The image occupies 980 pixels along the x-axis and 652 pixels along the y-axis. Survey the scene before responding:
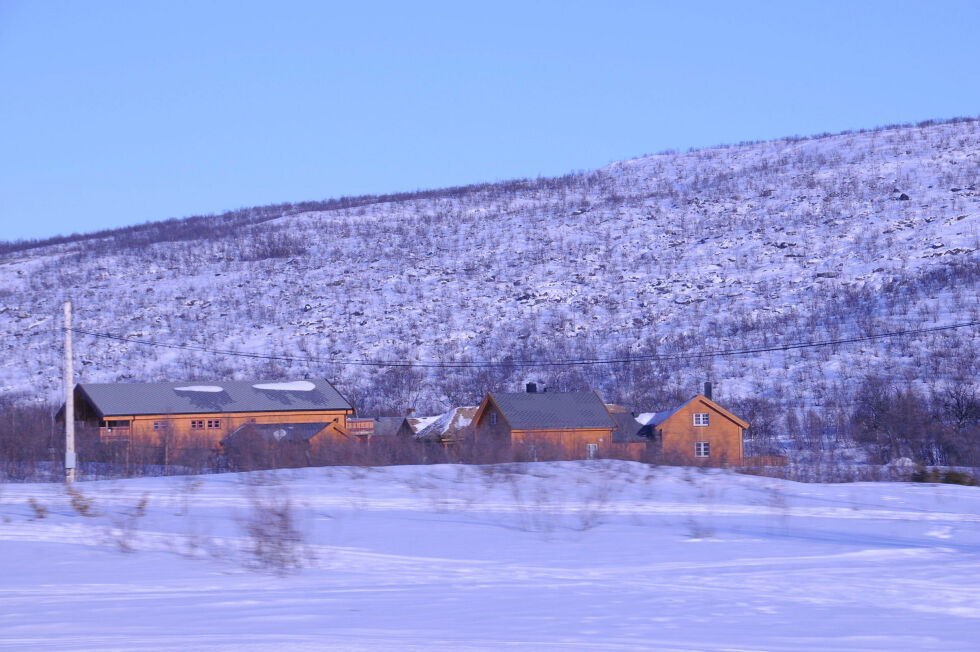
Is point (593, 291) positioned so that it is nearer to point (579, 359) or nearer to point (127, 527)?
point (579, 359)

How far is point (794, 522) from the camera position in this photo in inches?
368

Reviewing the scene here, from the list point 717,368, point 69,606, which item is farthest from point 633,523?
point 717,368

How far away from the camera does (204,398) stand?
4312 cm

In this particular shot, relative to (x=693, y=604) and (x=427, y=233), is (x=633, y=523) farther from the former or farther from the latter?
→ (x=427, y=233)

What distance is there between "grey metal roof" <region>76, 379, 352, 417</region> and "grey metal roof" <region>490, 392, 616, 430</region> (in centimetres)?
1010

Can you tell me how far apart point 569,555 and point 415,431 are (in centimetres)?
3211

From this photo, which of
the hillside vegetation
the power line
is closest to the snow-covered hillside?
the hillside vegetation

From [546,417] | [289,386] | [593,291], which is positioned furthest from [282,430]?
[593,291]

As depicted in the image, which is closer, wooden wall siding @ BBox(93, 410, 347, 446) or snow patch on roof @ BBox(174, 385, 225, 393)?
wooden wall siding @ BBox(93, 410, 347, 446)

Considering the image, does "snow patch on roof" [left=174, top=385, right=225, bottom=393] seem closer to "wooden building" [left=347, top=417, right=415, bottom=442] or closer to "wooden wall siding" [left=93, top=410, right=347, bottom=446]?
"wooden wall siding" [left=93, top=410, right=347, bottom=446]

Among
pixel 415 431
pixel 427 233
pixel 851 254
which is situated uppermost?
pixel 427 233

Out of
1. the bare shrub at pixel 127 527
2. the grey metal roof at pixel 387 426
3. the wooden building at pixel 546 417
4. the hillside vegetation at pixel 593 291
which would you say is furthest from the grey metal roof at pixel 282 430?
the bare shrub at pixel 127 527

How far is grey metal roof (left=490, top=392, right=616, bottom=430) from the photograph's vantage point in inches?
1415

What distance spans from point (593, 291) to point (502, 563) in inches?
2361
